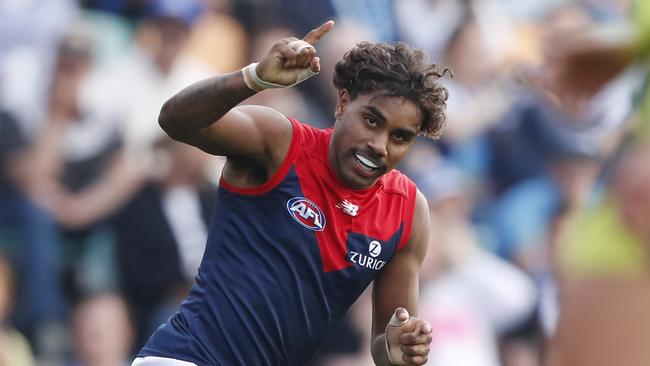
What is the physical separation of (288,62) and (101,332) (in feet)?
15.4

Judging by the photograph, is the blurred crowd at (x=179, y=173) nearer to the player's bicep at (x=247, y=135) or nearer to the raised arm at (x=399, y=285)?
the raised arm at (x=399, y=285)

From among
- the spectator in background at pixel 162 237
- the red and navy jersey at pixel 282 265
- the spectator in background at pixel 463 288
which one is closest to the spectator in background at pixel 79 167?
the spectator in background at pixel 162 237

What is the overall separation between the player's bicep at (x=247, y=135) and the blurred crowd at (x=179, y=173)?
13.1ft

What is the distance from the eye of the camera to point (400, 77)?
495 centimetres

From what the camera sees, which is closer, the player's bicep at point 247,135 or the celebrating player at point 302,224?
the player's bicep at point 247,135

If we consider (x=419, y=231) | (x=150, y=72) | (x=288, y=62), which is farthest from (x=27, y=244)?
(x=288, y=62)

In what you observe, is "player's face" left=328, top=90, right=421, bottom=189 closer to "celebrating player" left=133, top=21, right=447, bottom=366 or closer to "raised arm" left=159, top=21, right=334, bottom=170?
"celebrating player" left=133, top=21, right=447, bottom=366

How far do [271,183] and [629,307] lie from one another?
2.10 meters

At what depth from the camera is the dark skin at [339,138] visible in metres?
4.60

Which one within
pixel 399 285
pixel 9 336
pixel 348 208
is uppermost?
pixel 348 208

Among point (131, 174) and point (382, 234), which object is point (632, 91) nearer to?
point (382, 234)

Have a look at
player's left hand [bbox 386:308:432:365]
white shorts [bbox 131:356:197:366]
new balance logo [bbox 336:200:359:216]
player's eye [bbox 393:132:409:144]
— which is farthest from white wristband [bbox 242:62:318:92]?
white shorts [bbox 131:356:197:366]

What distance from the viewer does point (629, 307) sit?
10.2 ft

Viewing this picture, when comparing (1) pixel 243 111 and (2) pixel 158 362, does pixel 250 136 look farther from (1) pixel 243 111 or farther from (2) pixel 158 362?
(2) pixel 158 362
